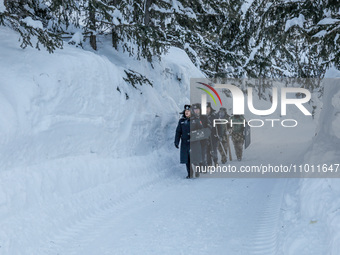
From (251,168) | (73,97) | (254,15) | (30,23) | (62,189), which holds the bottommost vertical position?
(251,168)

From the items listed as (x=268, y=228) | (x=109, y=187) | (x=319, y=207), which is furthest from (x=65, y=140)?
(x=319, y=207)

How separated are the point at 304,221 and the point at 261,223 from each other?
0.97 metres

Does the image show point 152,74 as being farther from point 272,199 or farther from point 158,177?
point 272,199

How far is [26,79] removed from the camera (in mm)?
6559

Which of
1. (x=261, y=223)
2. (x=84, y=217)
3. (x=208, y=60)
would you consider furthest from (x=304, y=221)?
(x=208, y=60)

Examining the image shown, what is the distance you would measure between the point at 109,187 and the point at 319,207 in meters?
4.35

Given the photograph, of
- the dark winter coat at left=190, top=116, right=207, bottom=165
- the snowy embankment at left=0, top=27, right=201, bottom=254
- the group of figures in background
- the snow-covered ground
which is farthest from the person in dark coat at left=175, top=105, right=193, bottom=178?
the snowy embankment at left=0, top=27, right=201, bottom=254

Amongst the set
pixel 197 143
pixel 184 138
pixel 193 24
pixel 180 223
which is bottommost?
pixel 180 223

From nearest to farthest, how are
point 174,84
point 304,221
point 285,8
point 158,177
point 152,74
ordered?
1. point 304,221
2. point 285,8
3. point 158,177
4. point 152,74
5. point 174,84

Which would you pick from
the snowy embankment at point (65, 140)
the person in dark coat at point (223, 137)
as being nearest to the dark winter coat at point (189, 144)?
the snowy embankment at point (65, 140)

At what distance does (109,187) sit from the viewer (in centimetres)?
720

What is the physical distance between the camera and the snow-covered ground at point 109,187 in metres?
4.57

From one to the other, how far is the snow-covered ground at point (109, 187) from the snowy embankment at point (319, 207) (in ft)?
0.07

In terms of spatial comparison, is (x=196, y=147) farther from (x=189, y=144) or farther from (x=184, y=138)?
(x=184, y=138)
